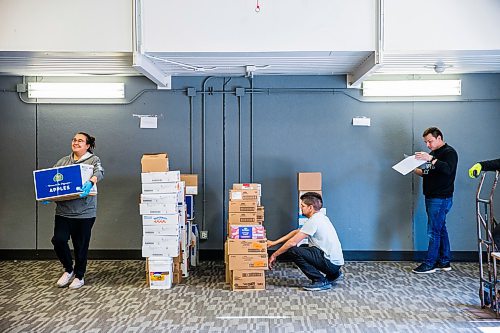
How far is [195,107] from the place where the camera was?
6.30 meters

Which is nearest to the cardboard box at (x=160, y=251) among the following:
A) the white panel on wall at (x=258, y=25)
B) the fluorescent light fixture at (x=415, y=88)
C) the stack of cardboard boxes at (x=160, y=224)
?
the stack of cardboard boxes at (x=160, y=224)

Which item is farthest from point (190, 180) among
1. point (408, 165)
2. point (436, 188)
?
point (436, 188)

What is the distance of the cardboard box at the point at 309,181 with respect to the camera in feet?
19.1

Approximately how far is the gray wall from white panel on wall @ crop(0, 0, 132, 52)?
1576 mm

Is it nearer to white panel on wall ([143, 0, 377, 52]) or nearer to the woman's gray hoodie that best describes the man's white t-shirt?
white panel on wall ([143, 0, 377, 52])

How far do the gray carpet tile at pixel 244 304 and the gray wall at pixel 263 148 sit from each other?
692 mm

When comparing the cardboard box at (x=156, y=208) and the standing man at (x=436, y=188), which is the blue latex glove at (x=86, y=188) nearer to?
the cardboard box at (x=156, y=208)

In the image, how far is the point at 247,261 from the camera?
487 centimetres

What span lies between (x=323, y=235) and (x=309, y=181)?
1044 millimetres

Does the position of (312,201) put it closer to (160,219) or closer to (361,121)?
(160,219)

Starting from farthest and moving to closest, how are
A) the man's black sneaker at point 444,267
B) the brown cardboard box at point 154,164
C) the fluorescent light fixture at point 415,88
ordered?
1. the fluorescent light fixture at point 415,88
2. the man's black sneaker at point 444,267
3. the brown cardboard box at point 154,164

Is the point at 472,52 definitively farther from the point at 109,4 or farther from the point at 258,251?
the point at 109,4

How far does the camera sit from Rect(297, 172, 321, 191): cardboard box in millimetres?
5832

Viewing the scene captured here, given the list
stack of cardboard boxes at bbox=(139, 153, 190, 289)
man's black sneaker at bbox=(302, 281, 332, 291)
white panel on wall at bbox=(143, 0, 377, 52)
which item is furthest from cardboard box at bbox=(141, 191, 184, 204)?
man's black sneaker at bbox=(302, 281, 332, 291)
